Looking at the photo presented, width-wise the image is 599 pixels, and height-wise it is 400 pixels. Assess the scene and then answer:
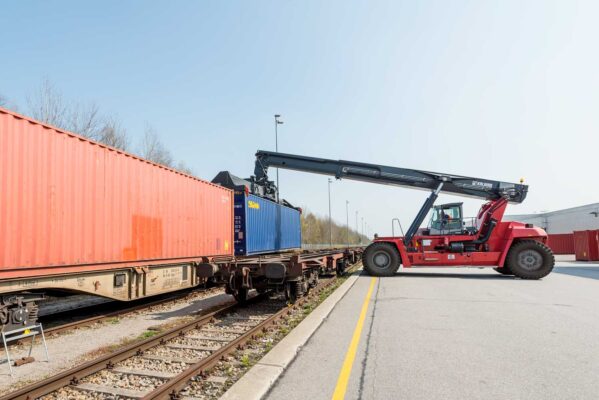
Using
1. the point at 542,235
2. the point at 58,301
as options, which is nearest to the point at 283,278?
the point at 58,301

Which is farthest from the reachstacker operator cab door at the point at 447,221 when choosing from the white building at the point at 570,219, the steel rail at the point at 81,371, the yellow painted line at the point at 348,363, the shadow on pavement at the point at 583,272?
the white building at the point at 570,219

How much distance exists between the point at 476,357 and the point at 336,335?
80.8 inches

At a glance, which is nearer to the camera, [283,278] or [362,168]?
[283,278]

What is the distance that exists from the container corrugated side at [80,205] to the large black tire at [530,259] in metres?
12.0

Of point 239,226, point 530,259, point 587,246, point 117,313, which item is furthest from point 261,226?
point 587,246

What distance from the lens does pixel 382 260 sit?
15.8 metres

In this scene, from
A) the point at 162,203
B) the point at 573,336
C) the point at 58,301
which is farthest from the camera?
the point at 58,301

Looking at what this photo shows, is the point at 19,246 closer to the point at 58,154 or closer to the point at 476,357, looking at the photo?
the point at 58,154

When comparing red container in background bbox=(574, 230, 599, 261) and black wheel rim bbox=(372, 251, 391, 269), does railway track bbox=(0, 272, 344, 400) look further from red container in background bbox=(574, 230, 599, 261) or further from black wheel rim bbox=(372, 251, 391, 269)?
red container in background bbox=(574, 230, 599, 261)

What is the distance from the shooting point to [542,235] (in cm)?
1484

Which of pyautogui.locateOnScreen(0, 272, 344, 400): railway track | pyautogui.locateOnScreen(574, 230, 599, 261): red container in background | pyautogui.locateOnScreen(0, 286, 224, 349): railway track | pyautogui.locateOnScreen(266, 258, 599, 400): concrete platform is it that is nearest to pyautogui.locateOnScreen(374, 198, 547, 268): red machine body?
pyautogui.locateOnScreen(266, 258, 599, 400): concrete platform

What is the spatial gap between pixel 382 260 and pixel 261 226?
5428 millimetres

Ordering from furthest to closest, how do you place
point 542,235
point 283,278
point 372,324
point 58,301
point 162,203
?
point 542,235
point 58,301
point 162,203
point 283,278
point 372,324

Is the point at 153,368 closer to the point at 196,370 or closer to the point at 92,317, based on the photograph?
the point at 196,370
